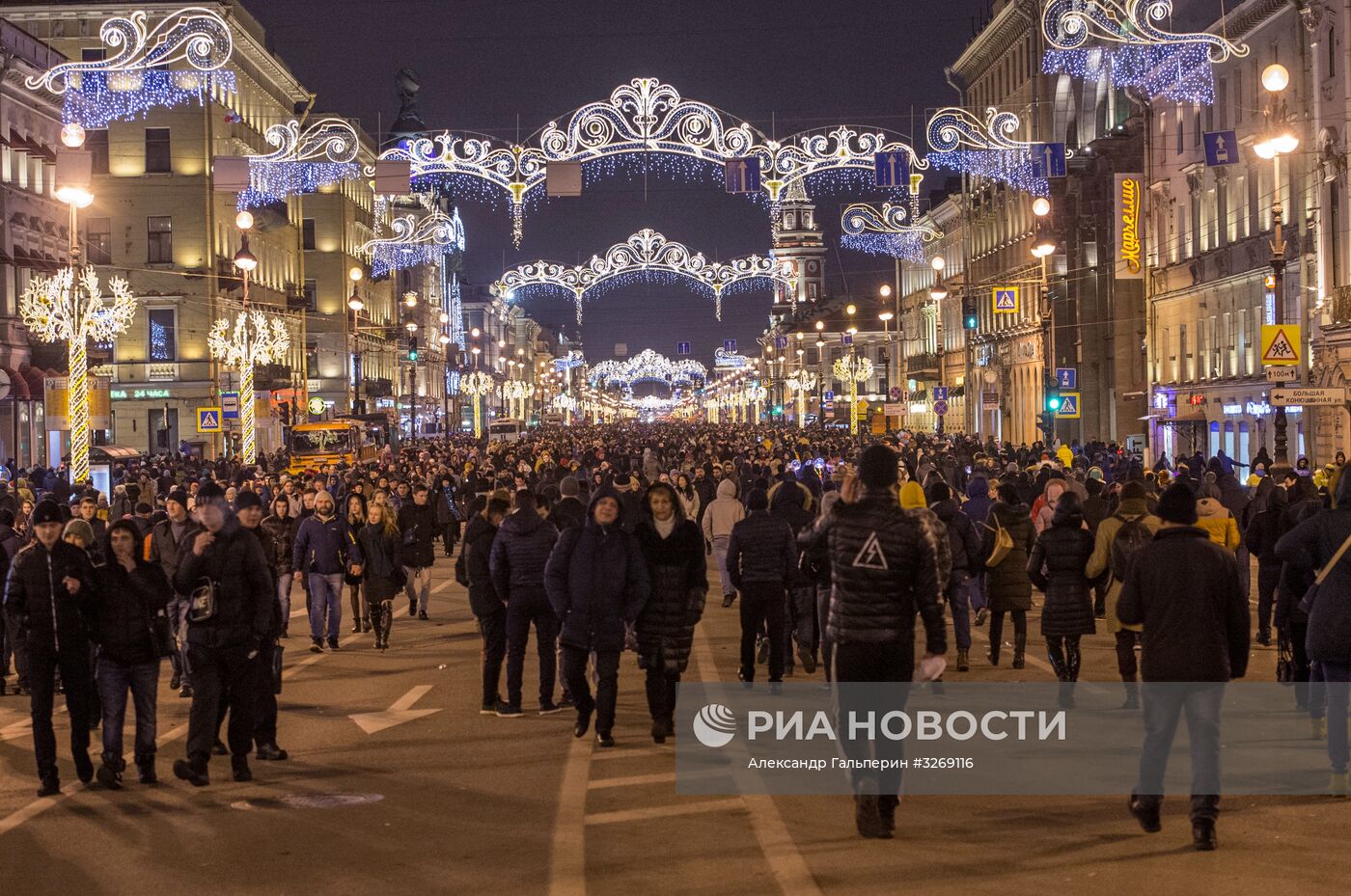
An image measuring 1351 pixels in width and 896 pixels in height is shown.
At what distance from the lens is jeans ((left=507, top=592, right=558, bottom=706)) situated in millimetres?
12828

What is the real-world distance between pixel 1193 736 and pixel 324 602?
11242 mm

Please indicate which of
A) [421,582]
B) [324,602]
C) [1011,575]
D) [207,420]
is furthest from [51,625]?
[207,420]

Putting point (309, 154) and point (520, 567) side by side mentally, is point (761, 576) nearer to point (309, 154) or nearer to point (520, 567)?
point (520, 567)

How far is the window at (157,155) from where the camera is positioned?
72312 millimetres

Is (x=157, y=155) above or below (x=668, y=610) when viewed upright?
above

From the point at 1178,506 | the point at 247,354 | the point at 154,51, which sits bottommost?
the point at 1178,506

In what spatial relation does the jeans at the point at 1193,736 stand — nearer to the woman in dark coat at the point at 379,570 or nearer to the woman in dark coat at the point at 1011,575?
the woman in dark coat at the point at 1011,575

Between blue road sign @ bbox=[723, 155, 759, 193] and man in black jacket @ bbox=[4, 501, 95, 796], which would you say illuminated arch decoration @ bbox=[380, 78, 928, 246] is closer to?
blue road sign @ bbox=[723, 155, 759, 193]

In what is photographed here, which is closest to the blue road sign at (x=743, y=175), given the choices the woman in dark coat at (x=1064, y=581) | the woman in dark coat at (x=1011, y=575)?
the woman in dark coat at (x=1011, y=575)

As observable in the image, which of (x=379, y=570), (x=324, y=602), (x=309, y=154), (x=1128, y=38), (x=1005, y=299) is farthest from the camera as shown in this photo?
(x=1005, y=299)

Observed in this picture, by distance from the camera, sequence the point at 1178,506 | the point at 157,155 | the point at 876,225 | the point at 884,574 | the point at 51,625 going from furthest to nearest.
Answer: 1. the point at 157,155
2. the point at 876,225
3. the point at 51,625
4. the point at 1178,506
5. the point at 884,574

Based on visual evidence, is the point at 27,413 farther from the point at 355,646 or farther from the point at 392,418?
the point at 355,646

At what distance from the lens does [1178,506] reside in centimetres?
844

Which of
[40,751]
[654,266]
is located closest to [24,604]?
[40,751]
